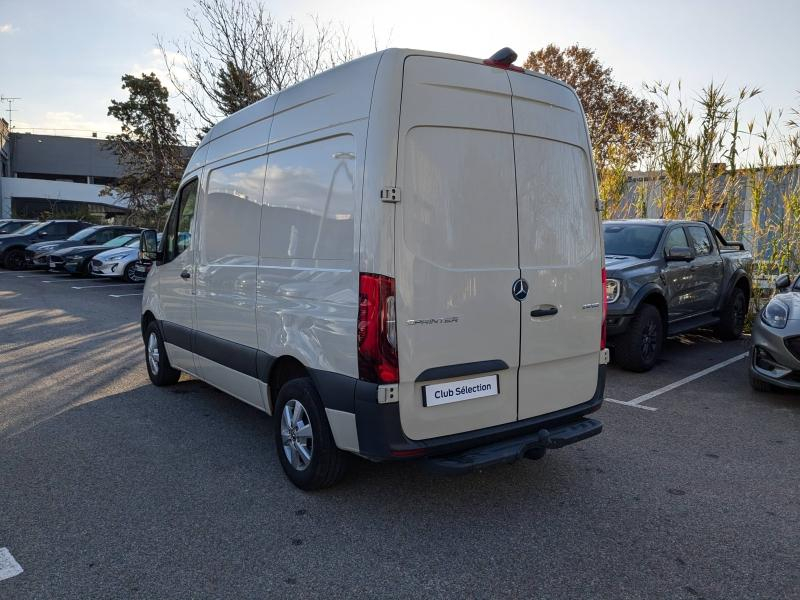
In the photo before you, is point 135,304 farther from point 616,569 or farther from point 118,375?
point 616,569

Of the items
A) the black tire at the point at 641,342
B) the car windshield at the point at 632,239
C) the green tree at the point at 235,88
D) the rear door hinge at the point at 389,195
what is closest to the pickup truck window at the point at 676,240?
the car windshield at the point at 632,239

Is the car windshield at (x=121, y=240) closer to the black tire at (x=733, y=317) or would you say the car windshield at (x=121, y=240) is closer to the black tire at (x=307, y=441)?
the black tire at (x=733, y=317)

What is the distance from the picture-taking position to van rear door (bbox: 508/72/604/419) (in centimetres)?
372

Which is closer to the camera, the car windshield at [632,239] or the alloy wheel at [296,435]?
the alloy wheel at [296,435]

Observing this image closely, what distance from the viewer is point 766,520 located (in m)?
3.57

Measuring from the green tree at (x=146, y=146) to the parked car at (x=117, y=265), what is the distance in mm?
8551

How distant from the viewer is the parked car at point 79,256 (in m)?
18.6

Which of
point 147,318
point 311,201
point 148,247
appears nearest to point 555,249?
point 311,201

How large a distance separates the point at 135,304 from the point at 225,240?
9.63 meters

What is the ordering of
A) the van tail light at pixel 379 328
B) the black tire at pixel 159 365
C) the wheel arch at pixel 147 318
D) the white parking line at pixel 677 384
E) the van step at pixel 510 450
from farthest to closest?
the wheel arch at pixel 147 318, the black tire at pixel 159 365, the white parking line at pixel 677 384, the van step at pixel 510 450, the van tail light at pixel 379 328

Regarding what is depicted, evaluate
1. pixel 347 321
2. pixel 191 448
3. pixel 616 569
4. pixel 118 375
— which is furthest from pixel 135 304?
pixel 616 569

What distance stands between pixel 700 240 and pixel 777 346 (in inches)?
123

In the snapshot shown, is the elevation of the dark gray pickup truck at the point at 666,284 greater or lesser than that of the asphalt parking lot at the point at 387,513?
greater

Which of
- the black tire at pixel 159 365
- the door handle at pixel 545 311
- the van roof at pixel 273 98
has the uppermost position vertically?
the van roof at pixel 273 98
